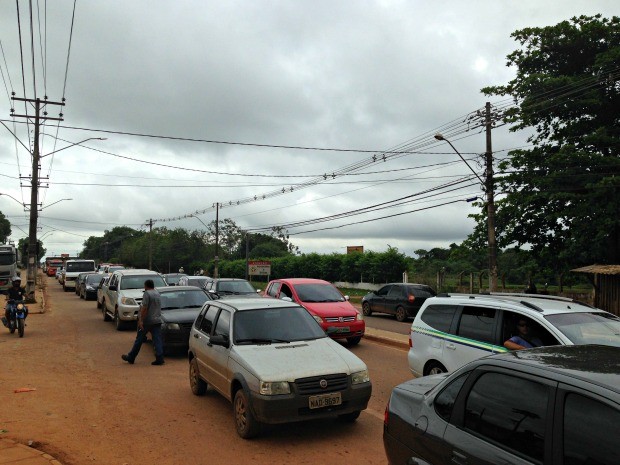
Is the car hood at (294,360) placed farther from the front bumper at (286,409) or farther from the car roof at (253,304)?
the car roof at (253,304)

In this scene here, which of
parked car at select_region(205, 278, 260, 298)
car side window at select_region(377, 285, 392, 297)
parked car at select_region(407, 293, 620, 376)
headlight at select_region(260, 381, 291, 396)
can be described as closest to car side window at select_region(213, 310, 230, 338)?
headlight at select_region(260, 381, 291, 396)

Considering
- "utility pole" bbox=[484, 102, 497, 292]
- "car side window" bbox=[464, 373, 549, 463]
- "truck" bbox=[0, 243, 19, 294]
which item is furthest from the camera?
"truck" bbox=[0, 243, 19, 294]

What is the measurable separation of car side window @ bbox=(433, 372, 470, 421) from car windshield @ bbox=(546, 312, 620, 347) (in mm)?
2857

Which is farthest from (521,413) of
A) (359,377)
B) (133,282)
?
(133,282)

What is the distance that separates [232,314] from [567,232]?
22778mm

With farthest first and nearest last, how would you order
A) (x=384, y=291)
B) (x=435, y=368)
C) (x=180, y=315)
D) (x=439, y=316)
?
(x=384, y=291) → (x=180, y=315) → (x=439, y=316) → (x=435, y=368)

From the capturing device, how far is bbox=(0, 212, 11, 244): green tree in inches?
4172

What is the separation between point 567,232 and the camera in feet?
82.6

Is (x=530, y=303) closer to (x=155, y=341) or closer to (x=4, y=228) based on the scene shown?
(x=155, y=341)

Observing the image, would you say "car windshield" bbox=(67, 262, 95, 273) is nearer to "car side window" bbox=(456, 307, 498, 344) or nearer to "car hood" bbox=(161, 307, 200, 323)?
"car hood" bbox=(161, 307, 200, 323)

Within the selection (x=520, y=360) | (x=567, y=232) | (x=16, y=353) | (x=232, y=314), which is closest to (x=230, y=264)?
(x=567, y=232)

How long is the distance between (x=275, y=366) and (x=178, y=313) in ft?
23.2

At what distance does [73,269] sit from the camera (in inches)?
1545

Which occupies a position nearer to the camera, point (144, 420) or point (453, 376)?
point (453, 376)
